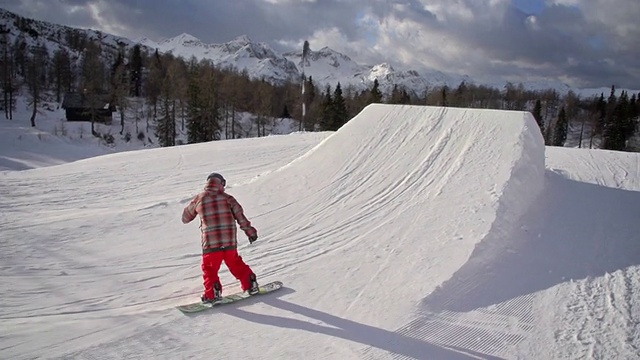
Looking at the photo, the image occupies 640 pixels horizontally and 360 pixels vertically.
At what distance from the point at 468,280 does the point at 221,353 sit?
327 cm

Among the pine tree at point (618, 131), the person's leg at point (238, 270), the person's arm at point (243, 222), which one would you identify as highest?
the pine tree at point (618, 131)

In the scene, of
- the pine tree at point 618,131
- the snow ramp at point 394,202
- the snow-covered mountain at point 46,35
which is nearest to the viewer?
the snow ramp at point 394,202

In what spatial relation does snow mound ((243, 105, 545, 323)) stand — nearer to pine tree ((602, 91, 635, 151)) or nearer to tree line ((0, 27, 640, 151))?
tree line ((0, 27, 640, 151))

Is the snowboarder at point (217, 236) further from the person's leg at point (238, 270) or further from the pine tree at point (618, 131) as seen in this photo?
the pine tree at point (618, 131)

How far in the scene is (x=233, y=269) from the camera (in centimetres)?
496

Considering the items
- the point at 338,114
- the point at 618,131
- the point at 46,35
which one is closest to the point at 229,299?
the point at 338,114

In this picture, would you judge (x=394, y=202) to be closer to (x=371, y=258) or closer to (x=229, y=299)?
(x=371, y=258)

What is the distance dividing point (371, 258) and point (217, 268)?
7.68 feet

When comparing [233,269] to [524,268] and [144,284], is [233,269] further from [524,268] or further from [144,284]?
[524,268]

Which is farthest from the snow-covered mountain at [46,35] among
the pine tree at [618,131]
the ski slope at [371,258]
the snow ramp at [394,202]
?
the pine tree at [618,131]

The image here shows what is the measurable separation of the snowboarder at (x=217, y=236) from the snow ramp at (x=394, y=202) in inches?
32.6

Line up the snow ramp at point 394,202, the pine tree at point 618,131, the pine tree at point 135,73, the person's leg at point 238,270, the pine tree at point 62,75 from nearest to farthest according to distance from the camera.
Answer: the person's leg at point 238,270 < the snow ramp at point 394,202 < the pine tree at point 618,131 < the pine tree at point 62,75 < the pine tree at point 135,73

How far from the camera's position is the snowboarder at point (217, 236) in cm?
484

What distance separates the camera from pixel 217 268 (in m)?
4.89
